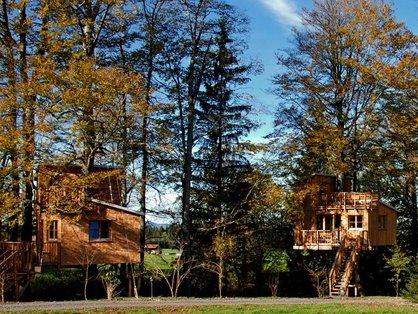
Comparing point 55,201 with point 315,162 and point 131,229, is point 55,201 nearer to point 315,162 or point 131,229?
point 131,229

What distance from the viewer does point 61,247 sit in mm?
29109

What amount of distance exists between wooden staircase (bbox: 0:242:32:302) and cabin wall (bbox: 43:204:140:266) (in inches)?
100

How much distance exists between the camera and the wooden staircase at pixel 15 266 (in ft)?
80.4

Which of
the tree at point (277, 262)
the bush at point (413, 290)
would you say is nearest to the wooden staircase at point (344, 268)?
the tree at point (277, 262)

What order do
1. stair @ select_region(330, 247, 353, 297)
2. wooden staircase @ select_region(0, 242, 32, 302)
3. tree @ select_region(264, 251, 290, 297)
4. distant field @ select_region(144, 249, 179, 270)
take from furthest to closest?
tree @ select_region(264, 251, 290, 297)
distant field @ select_region(144, 249, 179, 270)
stair @ select_region(330, 247, 353, 297)
wooden staircase @ select_region(0, 242, 32, 302)

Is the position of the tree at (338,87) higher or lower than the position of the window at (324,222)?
higher

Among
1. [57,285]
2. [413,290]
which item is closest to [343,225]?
[413,290]

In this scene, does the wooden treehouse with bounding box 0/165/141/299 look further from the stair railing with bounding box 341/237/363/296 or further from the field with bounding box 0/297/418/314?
the stair railing with bounding box 341/237/363/296

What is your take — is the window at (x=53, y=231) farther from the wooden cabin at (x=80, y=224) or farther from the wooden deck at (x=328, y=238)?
the wooden deck at (x=328, y=238)

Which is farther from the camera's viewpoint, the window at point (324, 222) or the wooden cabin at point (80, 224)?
the window at point (324, 222)

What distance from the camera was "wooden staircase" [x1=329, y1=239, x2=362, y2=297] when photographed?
109ft

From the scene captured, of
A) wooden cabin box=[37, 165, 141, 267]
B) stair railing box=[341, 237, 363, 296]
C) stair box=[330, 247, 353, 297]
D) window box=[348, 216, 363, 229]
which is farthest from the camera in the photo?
window box=[348, 216, 363, 229]

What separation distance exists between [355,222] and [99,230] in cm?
1629

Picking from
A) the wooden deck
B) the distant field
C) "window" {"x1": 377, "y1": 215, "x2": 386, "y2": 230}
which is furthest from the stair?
the distant field
